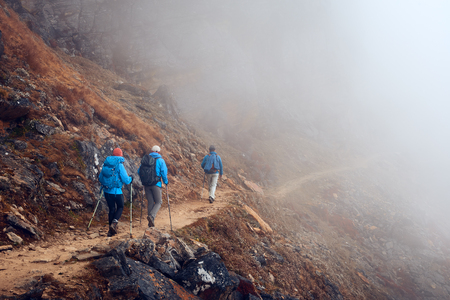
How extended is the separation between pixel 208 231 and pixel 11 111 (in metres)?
7.71

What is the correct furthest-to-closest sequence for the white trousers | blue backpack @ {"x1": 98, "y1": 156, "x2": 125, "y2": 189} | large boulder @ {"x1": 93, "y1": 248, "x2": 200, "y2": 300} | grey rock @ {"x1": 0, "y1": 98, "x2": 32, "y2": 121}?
1. the white trousers
2. grey rock @ {"x1": 0, "y1": 98, "x2": 32, "y2": 121}
3. blue backpack @ {"x1": 98, "y1": 156, "x2": 125, "y2": 189}
4. large boulder @ {"x1": 93, "y1": 248, "x2": 200, "y2": 300}

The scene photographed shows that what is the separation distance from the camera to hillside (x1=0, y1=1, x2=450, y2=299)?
489 centimetres

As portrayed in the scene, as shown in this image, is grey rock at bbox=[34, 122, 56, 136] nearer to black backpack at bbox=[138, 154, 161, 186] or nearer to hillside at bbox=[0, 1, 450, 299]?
hillside at bbox=[0, 1, 450, 299]

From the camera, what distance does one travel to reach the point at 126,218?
27.4 feet

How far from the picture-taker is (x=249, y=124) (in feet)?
135

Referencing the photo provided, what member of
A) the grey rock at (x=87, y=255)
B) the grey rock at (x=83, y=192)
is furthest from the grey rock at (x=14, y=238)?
the grey rock at (x=83, y=192)

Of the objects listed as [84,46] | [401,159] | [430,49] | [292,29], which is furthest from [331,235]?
[430,49]

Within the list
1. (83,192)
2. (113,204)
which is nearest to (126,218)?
(83,192)

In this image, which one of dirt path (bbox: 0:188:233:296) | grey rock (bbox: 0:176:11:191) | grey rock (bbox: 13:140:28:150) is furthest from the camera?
grey rock (bbox: 13:140:28:150)

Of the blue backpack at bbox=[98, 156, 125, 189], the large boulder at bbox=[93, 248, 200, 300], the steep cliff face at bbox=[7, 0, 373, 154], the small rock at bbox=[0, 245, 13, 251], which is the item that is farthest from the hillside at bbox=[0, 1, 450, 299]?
the steep cliff face at bbox=[7, 0, 373, 154]

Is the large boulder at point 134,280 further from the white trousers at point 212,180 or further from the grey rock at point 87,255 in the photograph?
the white trousers at point 212,180

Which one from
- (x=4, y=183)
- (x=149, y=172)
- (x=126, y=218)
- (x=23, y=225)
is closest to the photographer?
(x=23, y=225)

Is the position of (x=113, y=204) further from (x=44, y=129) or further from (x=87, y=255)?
(x=44, y=129)

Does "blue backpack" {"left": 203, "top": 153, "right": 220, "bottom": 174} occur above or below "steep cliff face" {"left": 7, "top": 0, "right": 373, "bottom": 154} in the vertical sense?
below
